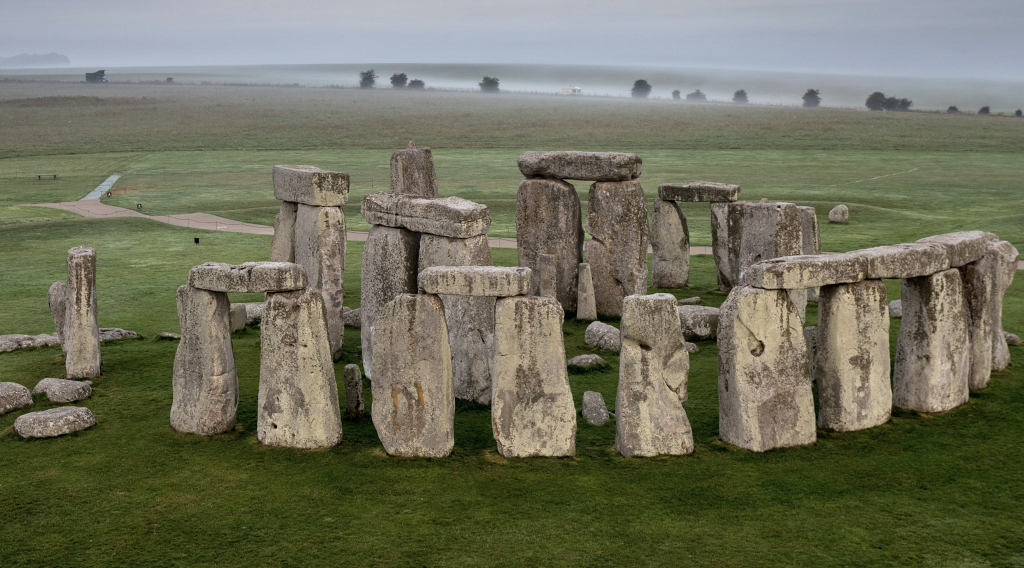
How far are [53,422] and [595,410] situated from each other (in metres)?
6.33

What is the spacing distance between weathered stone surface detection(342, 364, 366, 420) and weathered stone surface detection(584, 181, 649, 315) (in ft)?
23.0

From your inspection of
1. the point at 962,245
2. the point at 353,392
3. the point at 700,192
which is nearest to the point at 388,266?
the point at 353,392

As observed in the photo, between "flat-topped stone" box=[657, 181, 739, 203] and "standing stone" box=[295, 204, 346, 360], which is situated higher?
"flat-topped stone" box=[657, 181, 739, 203]

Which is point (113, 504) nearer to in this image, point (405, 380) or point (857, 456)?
point (405, 380)

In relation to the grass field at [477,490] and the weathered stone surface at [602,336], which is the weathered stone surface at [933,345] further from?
the weathered stone surface at [602,336]

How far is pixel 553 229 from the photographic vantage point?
18312 millimetres

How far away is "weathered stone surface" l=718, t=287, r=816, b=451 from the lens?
434 inches

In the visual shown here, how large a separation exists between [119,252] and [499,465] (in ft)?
56.3

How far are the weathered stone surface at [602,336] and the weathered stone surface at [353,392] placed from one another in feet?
15.5

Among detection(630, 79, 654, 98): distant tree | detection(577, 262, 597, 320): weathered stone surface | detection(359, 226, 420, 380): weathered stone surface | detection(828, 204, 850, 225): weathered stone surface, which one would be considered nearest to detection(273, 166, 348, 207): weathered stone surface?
detection(359, 226, 420, 380): weathered stone surface

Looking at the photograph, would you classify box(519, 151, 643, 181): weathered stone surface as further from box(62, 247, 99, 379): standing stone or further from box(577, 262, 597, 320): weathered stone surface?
box(62, 247, 99, 379): standing stone

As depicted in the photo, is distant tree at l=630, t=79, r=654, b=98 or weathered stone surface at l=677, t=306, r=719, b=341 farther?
distant tree at l=630, t=79, r=654, b=98

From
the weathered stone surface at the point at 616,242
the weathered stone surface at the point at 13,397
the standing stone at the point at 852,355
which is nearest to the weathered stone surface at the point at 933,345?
the standing stone at the point at 852,355

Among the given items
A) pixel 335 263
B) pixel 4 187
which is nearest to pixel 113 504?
pixel 335 263
